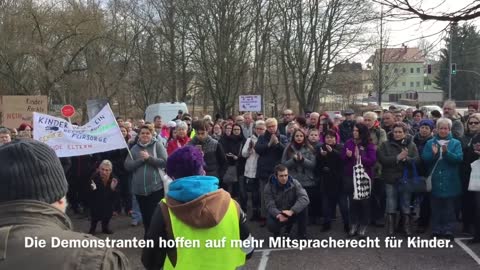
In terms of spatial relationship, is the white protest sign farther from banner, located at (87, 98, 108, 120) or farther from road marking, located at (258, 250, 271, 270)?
road marking, located at (258, 250, 271, 270)

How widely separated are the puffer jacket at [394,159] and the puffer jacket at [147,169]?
3.28 metres

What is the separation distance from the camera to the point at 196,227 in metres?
2.89

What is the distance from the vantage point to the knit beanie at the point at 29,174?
1.48 m

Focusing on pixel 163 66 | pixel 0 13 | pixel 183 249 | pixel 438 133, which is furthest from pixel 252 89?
pixel 183 249

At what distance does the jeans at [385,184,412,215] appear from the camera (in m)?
7.52

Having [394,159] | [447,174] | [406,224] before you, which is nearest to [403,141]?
[394,159]

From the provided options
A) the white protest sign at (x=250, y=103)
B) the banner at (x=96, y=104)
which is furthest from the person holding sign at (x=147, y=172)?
the white protest sign at (x=250, y=103)

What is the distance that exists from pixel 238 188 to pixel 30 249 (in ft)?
27.8

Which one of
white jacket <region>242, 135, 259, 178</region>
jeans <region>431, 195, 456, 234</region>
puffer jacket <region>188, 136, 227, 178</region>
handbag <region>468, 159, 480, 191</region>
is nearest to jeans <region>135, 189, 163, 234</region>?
puffer jacket <region>188, 136, 227, 178</region>

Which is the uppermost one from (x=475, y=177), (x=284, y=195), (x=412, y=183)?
(x=475, y=177)

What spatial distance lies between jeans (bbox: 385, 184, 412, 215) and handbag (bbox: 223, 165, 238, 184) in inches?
111

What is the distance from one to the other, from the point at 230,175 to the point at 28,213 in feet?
25.5

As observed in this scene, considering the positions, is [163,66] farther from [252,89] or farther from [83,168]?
[83,168]

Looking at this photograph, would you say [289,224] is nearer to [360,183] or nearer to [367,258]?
[360,183]
